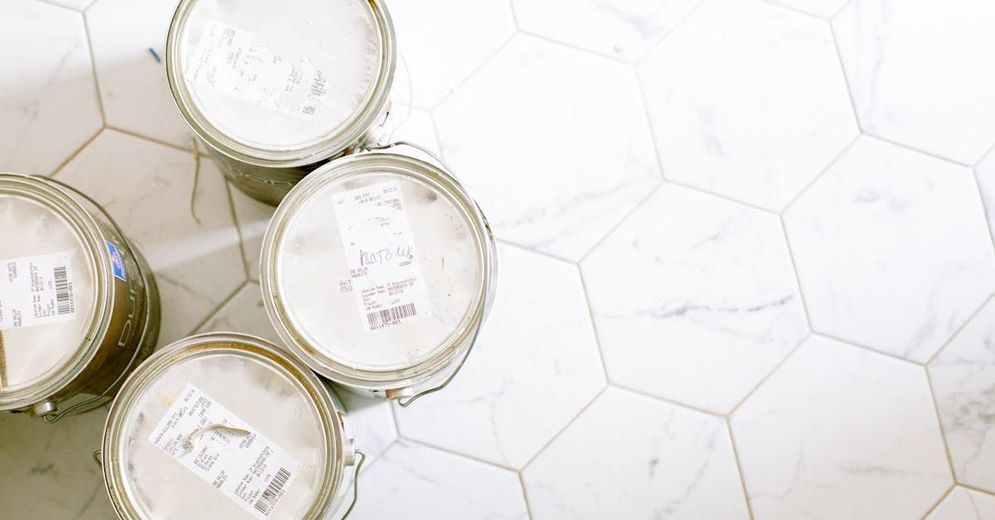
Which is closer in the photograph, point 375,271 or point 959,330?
point 375,271

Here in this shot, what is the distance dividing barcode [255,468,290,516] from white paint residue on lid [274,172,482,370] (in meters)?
0.15

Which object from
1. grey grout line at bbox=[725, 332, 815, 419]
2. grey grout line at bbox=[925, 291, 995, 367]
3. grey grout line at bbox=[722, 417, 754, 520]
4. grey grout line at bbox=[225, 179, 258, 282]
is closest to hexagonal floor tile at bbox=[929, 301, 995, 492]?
grey grout line at bbox=[925, 291, 995, 367]

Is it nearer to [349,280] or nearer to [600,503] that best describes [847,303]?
[600,503]

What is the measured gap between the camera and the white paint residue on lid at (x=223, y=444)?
0.88 m

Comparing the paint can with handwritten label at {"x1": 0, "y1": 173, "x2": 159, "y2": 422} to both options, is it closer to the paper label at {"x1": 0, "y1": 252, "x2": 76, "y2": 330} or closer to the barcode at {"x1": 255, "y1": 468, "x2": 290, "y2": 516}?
the paper label at {"x1": 0, "y1": 252, "x2": 76, "y2": 330}

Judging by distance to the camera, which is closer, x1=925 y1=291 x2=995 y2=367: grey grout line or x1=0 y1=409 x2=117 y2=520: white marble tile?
x1=0 y1=409 x2=117 y2=520: white marble tile

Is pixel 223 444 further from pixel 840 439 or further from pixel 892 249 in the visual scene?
pixel 892 249

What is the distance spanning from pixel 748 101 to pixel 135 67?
96cm

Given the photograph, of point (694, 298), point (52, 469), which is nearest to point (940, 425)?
point (694, 298)

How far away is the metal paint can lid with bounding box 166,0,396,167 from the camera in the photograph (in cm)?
90

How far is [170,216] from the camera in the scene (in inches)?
45.9

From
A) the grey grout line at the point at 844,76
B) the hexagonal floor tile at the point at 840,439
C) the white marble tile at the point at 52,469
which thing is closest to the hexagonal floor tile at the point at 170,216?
the white marble tile at the point at 52,469

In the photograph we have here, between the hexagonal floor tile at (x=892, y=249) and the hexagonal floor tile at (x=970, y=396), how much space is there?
25mm

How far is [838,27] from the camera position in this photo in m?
1.31
